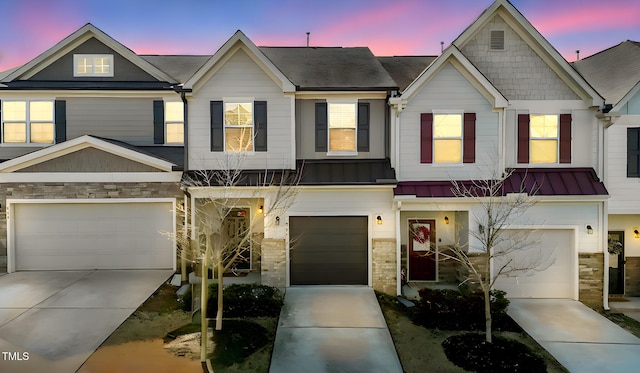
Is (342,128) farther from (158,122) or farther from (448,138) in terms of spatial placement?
(158,122)

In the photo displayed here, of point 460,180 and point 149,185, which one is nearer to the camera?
point 460,180

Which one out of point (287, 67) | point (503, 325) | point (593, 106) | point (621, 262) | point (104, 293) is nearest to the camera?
point (503, 325)

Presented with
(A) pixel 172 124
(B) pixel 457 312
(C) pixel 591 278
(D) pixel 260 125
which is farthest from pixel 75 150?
(C) pixel 591 278

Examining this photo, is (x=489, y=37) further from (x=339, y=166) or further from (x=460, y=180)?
(x=339, y=166)

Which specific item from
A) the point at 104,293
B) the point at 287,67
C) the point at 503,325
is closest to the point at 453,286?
the point at 503,325

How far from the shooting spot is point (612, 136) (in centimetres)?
1202

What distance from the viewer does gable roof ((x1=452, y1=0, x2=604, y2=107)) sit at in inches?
460

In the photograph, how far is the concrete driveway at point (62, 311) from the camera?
7.43m

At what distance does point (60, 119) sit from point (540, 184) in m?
17.2

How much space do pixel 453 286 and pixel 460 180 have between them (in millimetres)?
3483

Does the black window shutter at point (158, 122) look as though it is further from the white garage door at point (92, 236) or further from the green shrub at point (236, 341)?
the green shrub at point (236, 341)

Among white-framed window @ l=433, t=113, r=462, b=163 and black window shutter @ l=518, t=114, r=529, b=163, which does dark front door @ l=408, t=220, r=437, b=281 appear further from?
black window shutter @ l=518, t=114, r=529, b=163

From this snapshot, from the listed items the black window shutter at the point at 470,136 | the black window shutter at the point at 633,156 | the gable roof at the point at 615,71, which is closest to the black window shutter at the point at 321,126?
the black window shutter at the point at 470,136

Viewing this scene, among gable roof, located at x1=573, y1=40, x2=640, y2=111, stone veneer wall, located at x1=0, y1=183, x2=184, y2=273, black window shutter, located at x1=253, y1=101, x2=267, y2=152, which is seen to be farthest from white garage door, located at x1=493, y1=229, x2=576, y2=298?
stone veneer wall, located at x1=0, y1=183, x2=184, y2=273
